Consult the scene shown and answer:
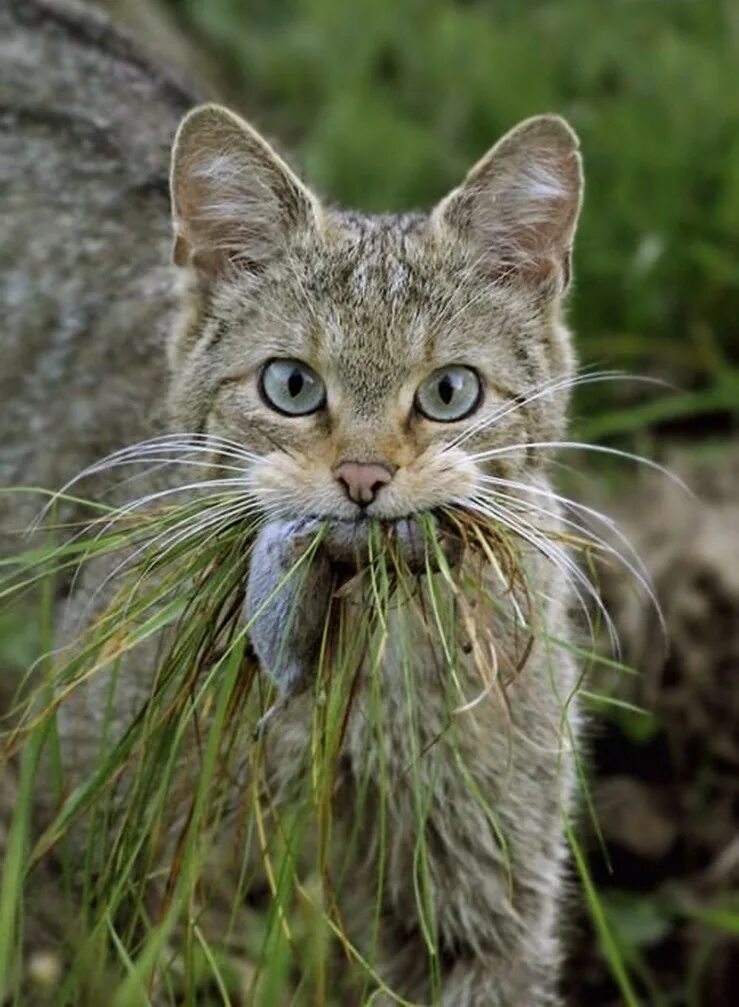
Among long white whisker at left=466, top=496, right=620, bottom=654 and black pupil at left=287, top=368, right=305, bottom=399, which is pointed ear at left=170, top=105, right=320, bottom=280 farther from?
long white whisker at left=466, top=496, right=620, bottom=654

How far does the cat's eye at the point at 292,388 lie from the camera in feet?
11.3

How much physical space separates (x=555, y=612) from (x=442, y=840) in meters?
0.49

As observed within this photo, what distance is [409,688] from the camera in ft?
10.6

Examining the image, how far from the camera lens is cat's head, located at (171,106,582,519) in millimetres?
3309

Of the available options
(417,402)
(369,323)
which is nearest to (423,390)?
(417,402)

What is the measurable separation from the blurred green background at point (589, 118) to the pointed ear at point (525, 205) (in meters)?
1.64

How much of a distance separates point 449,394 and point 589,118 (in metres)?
3.67

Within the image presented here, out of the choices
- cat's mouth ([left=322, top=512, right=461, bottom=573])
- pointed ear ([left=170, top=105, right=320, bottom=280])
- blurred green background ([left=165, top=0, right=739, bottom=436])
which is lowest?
cat's mouth ([left=322, top=512, right=461, bottom=573])

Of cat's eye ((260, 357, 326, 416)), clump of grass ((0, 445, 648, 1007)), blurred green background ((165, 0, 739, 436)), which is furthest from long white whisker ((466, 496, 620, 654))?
blurred green background ((165, 0, 739, 436))

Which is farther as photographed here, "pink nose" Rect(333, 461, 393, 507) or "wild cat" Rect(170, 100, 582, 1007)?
"wild cat" Rect(170, 100, 582, 1007)

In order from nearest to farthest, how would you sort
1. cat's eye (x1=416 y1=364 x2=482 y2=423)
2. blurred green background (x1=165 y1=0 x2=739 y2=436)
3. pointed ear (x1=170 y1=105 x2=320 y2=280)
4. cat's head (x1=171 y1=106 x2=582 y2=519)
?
cat's head (x1=171 y1=106 x2=582 y2=519) < cat's eye (x1=416 y1=364 x2=482 y2=423) < pointed ear (x1=170 y1=105 x2=320 y2=280) < blurred green background (x1=165 y1=0 x2=739 y2=436)

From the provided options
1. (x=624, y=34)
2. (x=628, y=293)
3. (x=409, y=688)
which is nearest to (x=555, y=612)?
(x=409, y=688)

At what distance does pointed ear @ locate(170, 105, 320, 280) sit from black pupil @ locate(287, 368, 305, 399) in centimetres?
38

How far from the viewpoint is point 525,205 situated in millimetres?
3854
